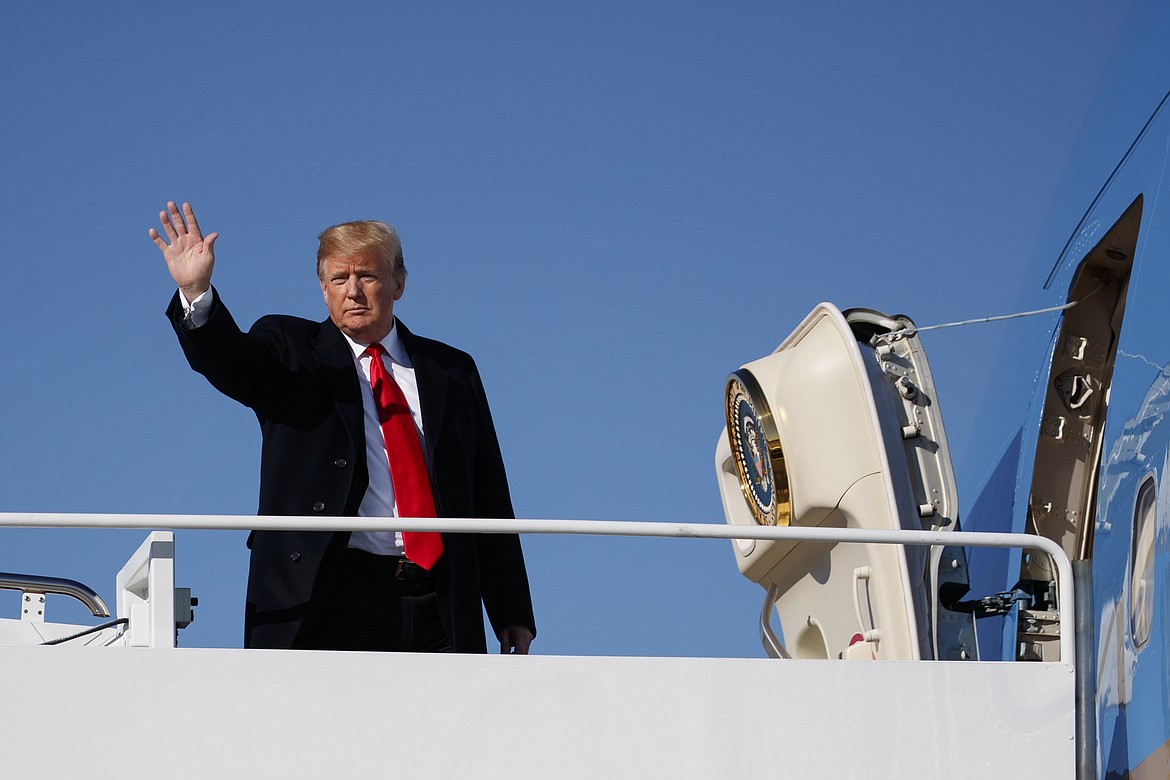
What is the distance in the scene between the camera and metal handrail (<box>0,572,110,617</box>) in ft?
22.2

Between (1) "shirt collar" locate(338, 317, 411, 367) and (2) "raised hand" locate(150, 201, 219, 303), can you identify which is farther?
(1) "shirt collar" locate(338, 317, 411, 367)

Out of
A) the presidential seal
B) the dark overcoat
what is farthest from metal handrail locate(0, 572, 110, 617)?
the presidential seal

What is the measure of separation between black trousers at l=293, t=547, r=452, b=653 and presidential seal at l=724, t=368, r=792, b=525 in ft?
7.35

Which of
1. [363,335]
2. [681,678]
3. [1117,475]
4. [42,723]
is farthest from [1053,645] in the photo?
[42,723]

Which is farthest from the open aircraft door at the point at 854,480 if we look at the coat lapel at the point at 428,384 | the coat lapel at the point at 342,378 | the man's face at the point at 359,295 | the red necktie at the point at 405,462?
the coat lapel at the point at 342,378

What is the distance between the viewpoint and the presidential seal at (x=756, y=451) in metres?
6.80

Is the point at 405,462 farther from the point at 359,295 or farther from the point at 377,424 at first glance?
the point at 359,295

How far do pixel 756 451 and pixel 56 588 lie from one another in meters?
3.40

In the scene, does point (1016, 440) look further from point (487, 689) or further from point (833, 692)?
point (487, 689)

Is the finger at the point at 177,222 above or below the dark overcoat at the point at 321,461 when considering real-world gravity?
above

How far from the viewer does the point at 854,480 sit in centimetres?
627

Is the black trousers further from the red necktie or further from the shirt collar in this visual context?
the shirt collar

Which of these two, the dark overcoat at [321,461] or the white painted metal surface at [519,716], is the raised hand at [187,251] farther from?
the white painted metal surface at [519,716]

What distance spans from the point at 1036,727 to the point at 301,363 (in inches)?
108
